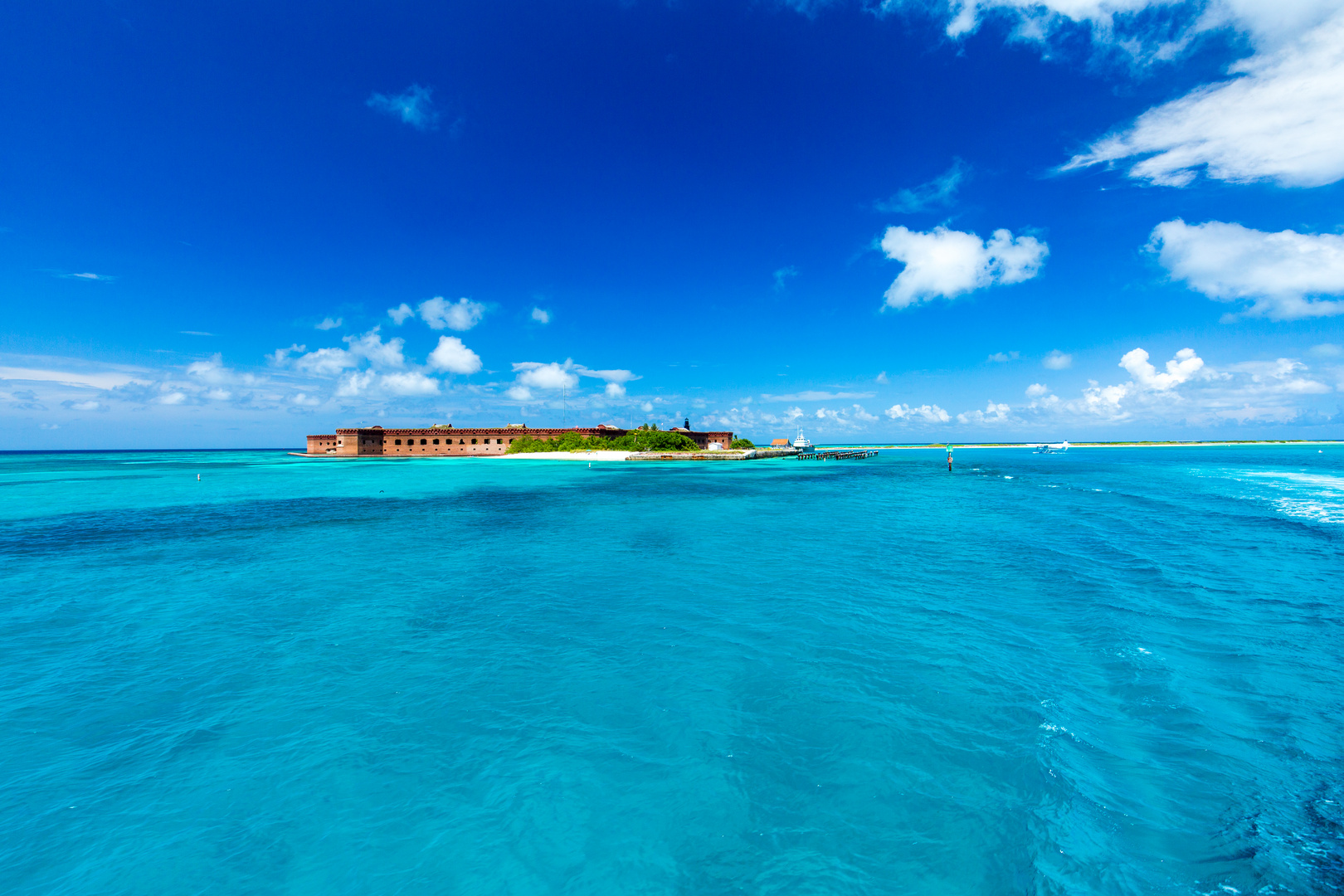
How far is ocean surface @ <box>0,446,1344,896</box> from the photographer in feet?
16.6

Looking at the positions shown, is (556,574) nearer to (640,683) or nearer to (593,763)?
(640,683)

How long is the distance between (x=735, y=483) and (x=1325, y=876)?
43.8 meters

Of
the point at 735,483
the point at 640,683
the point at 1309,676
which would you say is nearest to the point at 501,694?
the point at 640,683

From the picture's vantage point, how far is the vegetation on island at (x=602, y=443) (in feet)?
308

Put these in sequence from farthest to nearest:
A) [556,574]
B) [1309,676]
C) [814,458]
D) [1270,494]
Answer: [814,458] < [1270,494] < [556,574] < [1309,676]

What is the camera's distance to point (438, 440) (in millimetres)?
100375

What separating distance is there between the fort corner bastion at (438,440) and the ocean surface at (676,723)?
8134 cm

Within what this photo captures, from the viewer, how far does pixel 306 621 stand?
11742 mm

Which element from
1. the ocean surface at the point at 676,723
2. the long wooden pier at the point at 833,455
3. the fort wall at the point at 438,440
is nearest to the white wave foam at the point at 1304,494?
the ocean surface at the point at 676,723

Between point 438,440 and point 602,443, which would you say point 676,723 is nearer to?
point 602,443

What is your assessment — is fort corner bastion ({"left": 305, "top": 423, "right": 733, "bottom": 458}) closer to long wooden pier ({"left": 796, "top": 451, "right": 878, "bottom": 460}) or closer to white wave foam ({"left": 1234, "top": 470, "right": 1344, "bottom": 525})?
long wooden pier ({"left": 796, "top": 451, "right": 878, "bottom": 460})

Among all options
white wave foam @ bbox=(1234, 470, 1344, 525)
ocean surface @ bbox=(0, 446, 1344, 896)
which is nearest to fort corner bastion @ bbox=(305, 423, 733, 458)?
white wave foam @ bbox=(1234, 470, 1344, 525)

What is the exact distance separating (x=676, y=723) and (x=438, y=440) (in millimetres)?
103696

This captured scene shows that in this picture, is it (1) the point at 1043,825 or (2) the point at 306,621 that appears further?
(2) the point at 306,621
